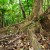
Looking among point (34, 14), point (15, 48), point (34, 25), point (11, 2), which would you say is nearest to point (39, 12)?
point (34, 14)

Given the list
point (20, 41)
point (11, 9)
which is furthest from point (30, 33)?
point (11, 9)

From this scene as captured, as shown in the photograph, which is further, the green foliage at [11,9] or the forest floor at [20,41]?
the green foliage at [11,9]

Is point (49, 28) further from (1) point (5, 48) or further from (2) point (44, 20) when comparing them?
(1) point (5, 48)

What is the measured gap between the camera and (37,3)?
5551 mm

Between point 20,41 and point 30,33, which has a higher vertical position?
point 30,33

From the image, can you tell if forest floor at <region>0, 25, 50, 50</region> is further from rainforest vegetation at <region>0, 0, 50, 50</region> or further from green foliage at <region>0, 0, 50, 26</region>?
green foliage at <region>0, 0, 50, 26</region>

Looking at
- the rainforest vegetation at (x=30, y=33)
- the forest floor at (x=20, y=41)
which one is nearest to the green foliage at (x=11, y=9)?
the rainforest vegetation at (x=30, y=33)

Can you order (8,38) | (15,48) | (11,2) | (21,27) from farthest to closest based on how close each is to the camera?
1. (11,2)
2. (21,27)
3. (8,38)
4. (15,48)

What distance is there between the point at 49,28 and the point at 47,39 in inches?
23.7

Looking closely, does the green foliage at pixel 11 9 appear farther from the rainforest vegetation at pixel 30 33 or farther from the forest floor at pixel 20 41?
the forest floor at pixel 20 41

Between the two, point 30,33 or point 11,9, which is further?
point 11,9

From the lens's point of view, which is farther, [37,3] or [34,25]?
[37,3]

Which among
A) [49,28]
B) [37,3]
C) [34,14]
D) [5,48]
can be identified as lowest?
[5,48]

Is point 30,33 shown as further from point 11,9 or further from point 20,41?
point 11,9
